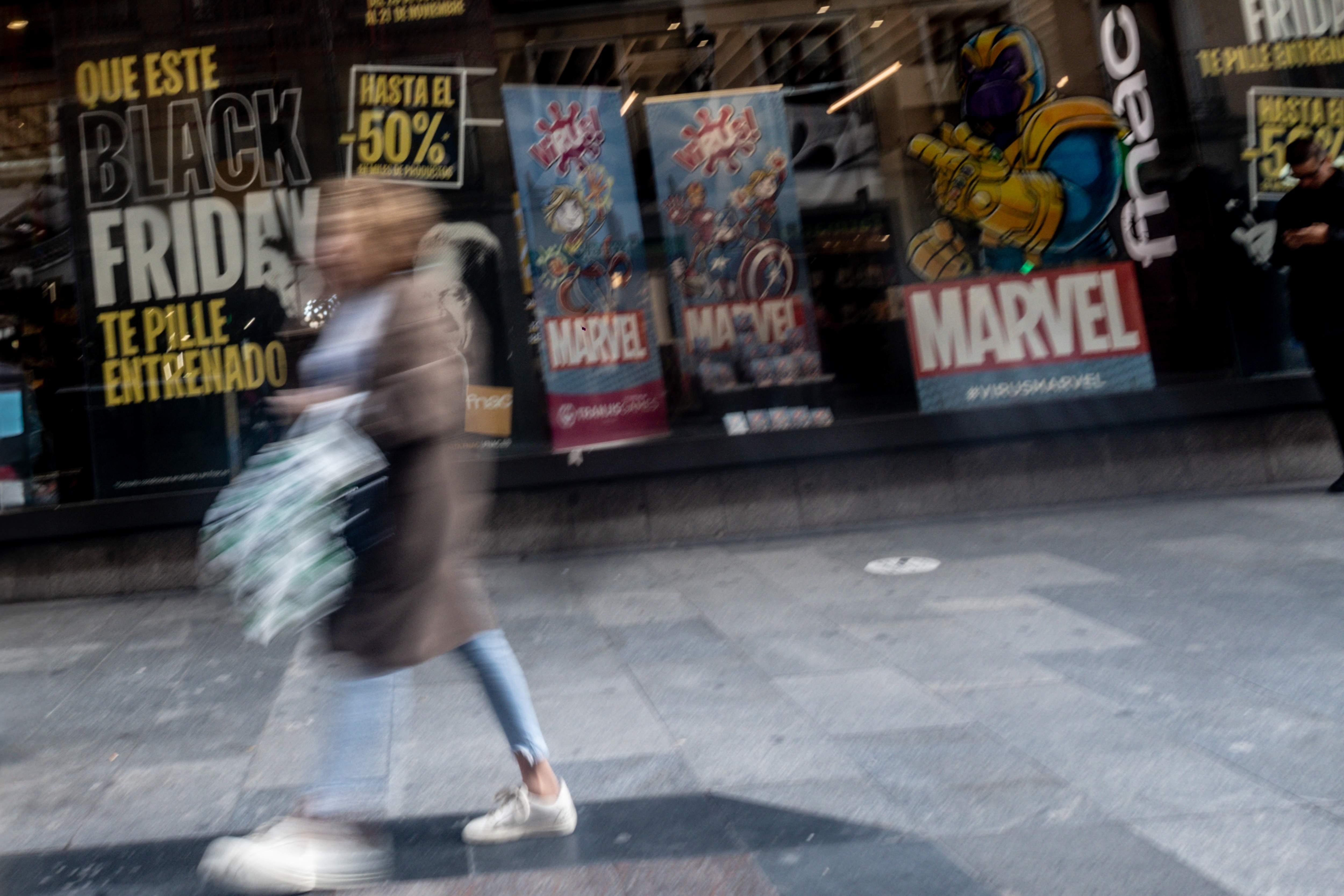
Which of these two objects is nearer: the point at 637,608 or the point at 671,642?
the point at 671,642

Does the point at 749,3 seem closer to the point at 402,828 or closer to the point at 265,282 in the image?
the point at 265,282

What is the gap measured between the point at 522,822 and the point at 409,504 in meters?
1.04

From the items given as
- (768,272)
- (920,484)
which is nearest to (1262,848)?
(920,484)

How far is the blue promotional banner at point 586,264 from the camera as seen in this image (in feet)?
27.6

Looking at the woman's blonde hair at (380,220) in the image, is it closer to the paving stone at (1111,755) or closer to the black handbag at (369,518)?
the black handbag at (369,518)

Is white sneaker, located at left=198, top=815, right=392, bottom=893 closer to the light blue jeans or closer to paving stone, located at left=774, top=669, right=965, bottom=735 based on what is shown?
the light blue jeans

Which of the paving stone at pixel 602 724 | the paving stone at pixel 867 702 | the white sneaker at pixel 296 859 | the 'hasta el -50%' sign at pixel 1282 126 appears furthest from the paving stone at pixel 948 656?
the 'hasta el -50%' sign at pixel 1282 126

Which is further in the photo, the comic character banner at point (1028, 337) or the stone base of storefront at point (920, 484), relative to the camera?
the comic character banner at point (1028, 337)

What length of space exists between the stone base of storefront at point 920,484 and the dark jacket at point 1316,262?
1.01m

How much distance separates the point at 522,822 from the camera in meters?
3.64

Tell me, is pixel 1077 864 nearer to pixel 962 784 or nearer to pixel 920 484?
pixel 962 784

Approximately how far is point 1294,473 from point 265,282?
7.16 meters

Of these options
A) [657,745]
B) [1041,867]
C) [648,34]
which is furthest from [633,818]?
[648,34]

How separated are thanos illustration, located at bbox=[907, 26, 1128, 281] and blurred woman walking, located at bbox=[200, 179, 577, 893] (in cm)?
591
